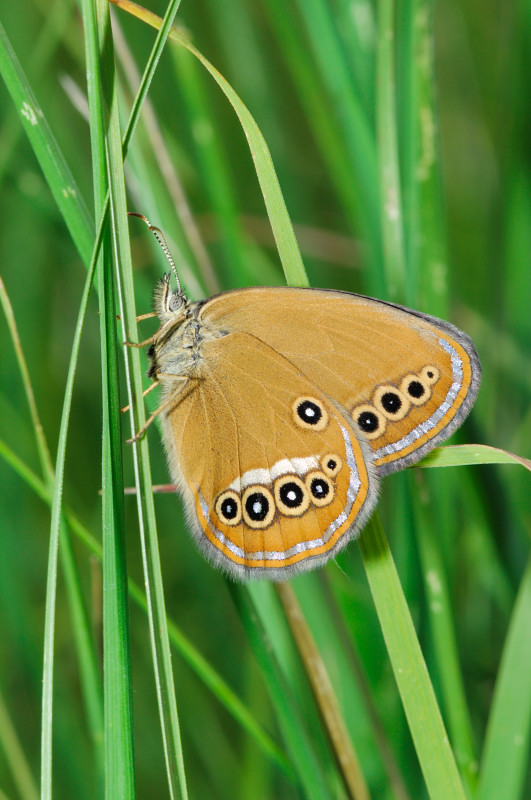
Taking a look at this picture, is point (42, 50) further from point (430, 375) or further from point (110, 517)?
point (110, 517)

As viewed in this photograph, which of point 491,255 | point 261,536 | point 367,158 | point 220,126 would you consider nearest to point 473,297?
point 491,255

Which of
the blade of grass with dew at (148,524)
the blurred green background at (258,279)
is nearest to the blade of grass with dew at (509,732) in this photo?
the blurred green background at (258,279)

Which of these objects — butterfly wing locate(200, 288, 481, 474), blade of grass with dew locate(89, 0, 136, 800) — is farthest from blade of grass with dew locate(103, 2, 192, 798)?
butterfly wing locate(200, 288, 481, 474)

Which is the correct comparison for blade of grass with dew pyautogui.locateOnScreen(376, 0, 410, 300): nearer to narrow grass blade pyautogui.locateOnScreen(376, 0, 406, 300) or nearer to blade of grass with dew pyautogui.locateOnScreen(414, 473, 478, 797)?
narrow grass blade pyautogui.locateOnScreen(376, 0, 406, 300)

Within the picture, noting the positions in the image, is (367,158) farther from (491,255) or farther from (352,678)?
(491,255)

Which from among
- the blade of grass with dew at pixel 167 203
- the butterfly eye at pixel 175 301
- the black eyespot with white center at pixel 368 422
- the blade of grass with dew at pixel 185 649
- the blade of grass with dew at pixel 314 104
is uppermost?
the blade of grass with dew at pixel 314 104

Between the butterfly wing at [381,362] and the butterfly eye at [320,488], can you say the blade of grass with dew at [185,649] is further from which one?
the butterfly wing at [381,362]

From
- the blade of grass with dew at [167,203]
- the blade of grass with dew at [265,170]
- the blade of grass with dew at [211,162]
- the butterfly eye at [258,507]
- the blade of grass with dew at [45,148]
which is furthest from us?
the blade of grass with dew at [211,162]

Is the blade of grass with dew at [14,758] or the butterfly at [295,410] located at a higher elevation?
the butterfly at [295,410]
